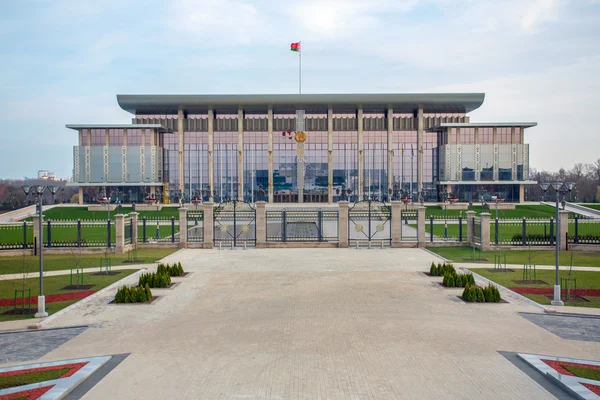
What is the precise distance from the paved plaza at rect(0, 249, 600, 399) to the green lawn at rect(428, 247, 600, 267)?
7.75 meters

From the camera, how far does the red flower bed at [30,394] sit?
1003 cm

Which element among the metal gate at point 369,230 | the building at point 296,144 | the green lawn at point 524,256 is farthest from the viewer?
the building at point 296,144

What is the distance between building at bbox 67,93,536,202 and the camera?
82.3 metres

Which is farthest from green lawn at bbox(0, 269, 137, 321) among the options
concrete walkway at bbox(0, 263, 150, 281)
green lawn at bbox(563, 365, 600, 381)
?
green lawn at bbox(563, 365, 600, 381)

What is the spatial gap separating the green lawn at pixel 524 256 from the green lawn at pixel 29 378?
2260 centimetres

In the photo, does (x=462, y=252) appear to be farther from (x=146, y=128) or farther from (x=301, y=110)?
(x=146, y=128)

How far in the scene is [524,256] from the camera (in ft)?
98.7

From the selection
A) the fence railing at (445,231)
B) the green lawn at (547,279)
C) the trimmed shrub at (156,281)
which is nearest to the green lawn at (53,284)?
the trimmed shrub at (156,281)

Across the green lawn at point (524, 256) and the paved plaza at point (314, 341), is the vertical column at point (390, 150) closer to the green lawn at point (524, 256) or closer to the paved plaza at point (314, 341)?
the green lawn at point (524, 256)

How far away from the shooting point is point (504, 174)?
79438 mm

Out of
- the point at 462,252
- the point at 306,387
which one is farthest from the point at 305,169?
the point at 306,387

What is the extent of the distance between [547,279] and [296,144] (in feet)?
217

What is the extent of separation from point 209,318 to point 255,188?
232 feet

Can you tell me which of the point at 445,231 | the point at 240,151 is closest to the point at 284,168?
the point at 240,151
